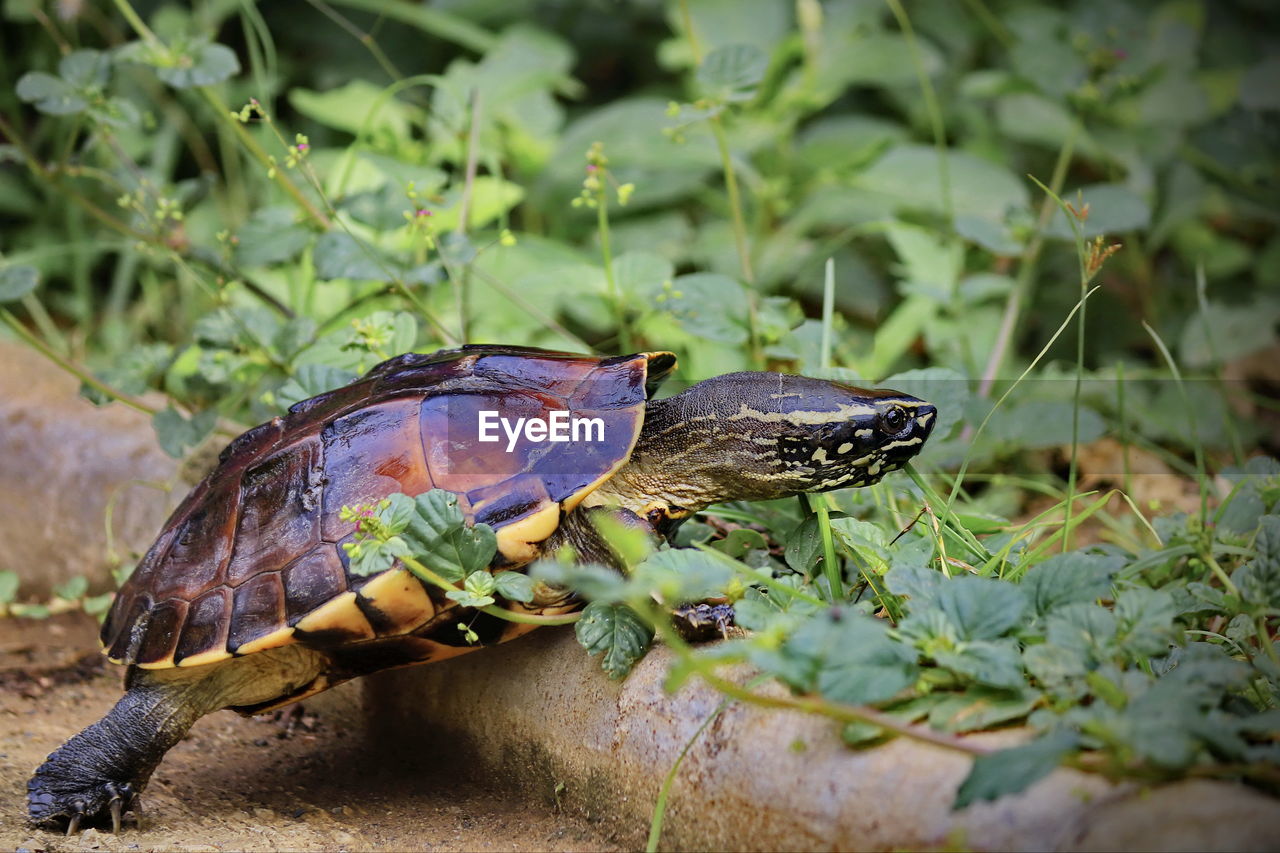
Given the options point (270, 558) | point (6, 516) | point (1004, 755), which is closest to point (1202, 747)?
point (1004, 755)

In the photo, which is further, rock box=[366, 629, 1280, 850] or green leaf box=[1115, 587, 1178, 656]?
green leaf box=[1115, 587, 1178, 656]

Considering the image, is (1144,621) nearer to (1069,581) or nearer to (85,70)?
(1069,581)

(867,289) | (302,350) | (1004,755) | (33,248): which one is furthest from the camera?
(33,248)

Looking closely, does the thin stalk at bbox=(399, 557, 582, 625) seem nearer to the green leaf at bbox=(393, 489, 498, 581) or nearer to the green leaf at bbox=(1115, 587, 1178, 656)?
the green leaf at bbox=(393, 489, 498, 581)

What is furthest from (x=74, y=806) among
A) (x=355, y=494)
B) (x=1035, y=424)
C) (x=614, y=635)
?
(x=1035, y=424)

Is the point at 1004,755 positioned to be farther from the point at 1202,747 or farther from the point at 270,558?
the point at 270,558

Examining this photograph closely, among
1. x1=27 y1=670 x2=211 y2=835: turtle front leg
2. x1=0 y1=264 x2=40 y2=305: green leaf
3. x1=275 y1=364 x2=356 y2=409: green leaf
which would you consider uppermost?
x1=0 y1=264 x2=40 y2=305: green leaf

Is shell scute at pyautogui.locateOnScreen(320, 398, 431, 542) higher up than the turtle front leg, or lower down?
higher up

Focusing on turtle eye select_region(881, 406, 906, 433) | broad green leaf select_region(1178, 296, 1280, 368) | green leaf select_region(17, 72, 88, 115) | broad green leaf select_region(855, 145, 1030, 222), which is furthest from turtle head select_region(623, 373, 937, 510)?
broad green leaf select_region(1178, 296, 1280, 368)
